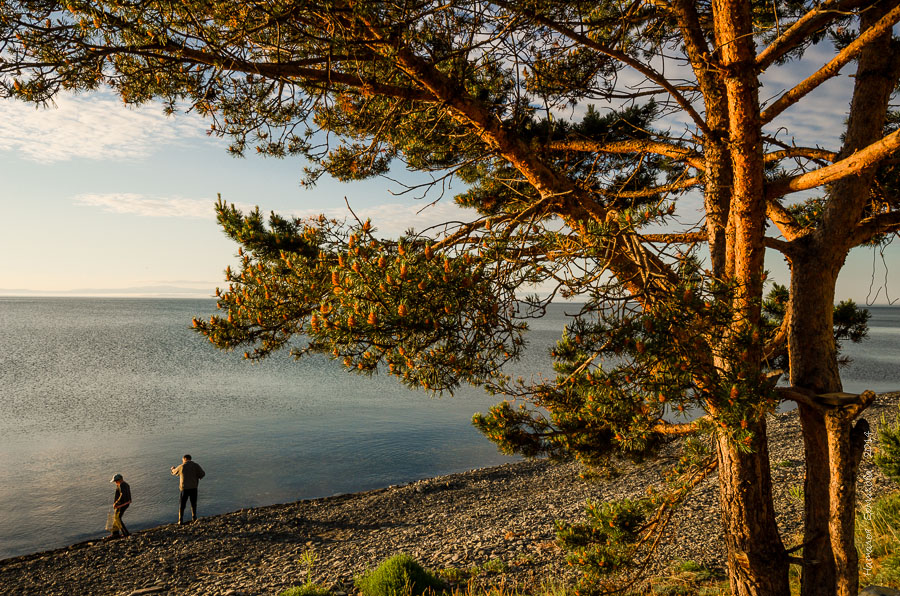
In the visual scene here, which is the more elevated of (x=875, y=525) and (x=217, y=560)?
(x=875, y=525)

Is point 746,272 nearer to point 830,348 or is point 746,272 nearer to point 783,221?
point 830,348

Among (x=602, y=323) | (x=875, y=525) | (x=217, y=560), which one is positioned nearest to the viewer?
(x=602, y=323)

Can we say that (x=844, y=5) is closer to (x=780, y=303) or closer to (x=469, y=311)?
(x=780, y=303)

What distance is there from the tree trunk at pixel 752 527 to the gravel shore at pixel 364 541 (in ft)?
7.12

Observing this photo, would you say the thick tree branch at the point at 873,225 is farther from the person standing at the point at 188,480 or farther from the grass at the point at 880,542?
the person standing at the point at 188,480

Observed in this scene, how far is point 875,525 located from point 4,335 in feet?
303

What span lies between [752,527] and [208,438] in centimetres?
2083

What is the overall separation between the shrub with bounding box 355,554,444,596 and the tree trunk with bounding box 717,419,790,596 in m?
3.83

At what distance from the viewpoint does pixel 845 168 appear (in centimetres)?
331

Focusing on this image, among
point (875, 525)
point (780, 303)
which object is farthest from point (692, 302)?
point (875, 525)

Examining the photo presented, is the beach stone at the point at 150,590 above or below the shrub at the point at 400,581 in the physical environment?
below

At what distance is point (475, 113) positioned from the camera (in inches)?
160

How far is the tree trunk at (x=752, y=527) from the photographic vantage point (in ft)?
12.8

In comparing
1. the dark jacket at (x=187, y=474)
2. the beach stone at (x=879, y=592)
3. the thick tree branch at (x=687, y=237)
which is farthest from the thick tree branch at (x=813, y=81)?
the dark jacket at (x=187, y=474)
